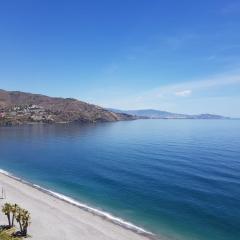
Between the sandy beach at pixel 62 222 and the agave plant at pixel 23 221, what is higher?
the agave plant at pixel 23 221

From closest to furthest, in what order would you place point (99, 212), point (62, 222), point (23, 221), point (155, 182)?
point (23, 221), point (62, 222), point (99, 212), point (155, 182)

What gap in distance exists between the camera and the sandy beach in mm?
43906

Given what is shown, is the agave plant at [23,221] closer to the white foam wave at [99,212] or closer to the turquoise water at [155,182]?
the white foam wave at [99,212]

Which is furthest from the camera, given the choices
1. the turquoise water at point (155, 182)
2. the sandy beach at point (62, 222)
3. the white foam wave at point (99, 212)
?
the turquoise water at point (155, 182)

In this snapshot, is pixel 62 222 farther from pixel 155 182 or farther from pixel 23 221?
pixel 155 182

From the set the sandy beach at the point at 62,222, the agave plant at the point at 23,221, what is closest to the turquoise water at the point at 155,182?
the sandy beach at the point at 62,222

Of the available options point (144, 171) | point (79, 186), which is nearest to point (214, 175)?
point (144, 171)

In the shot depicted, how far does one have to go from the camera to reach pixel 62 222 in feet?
161

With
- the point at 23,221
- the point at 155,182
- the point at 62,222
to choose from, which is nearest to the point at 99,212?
the point at 62,222

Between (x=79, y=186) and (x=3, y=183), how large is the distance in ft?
50.9

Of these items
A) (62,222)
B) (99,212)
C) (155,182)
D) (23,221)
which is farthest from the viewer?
(155,182)

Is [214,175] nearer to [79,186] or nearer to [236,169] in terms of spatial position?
[236,169]

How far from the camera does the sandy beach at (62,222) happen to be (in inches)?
1729

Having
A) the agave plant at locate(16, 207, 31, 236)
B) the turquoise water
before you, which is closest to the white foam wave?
the turquoise water
